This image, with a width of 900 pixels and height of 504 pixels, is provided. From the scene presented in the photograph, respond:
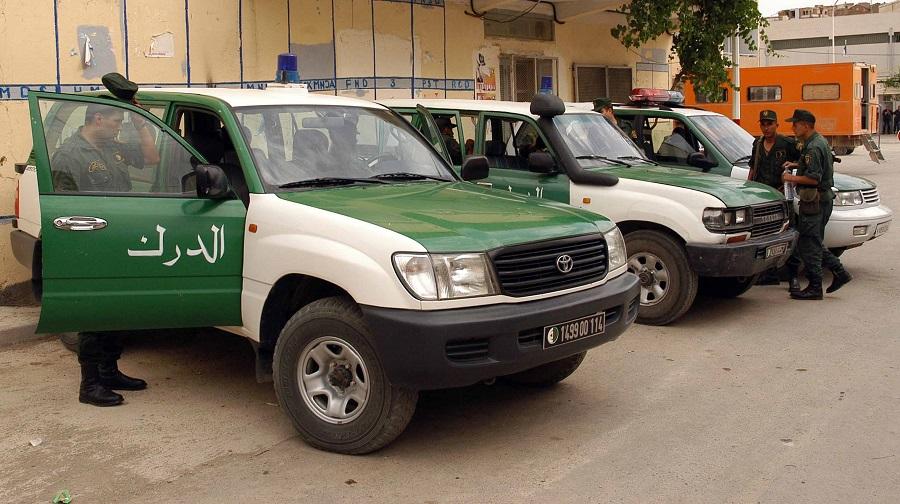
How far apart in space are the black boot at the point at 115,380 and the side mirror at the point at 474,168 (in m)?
2.44

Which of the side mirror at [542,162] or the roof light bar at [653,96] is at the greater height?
the roof light bar at [653,96]

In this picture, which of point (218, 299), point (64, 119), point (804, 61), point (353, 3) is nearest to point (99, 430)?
point (218, 299)

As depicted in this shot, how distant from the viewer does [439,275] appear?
4207mm

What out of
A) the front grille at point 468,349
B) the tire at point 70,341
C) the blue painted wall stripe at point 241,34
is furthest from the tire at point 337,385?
the blue painted wall stripe at point 241,34

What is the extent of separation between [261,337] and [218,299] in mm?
323

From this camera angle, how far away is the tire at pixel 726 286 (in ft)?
27.0

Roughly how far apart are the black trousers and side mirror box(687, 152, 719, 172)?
5972 millimetres

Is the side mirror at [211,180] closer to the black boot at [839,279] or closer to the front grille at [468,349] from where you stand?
the front grille at [468,349]

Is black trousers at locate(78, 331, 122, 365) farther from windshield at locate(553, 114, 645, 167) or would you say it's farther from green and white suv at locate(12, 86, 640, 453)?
windshield at locate(553, 114, 645, 167)

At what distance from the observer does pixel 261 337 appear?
4.92 metres

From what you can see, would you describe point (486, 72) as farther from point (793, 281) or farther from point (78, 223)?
point (78, 223)

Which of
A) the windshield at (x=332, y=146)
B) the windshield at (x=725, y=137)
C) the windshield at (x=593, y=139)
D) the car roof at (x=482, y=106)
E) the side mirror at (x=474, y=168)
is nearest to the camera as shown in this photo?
the windshield at (x=332, y=146)

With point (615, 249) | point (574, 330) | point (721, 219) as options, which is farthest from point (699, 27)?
point (574, 330)

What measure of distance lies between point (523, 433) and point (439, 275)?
1.20m
